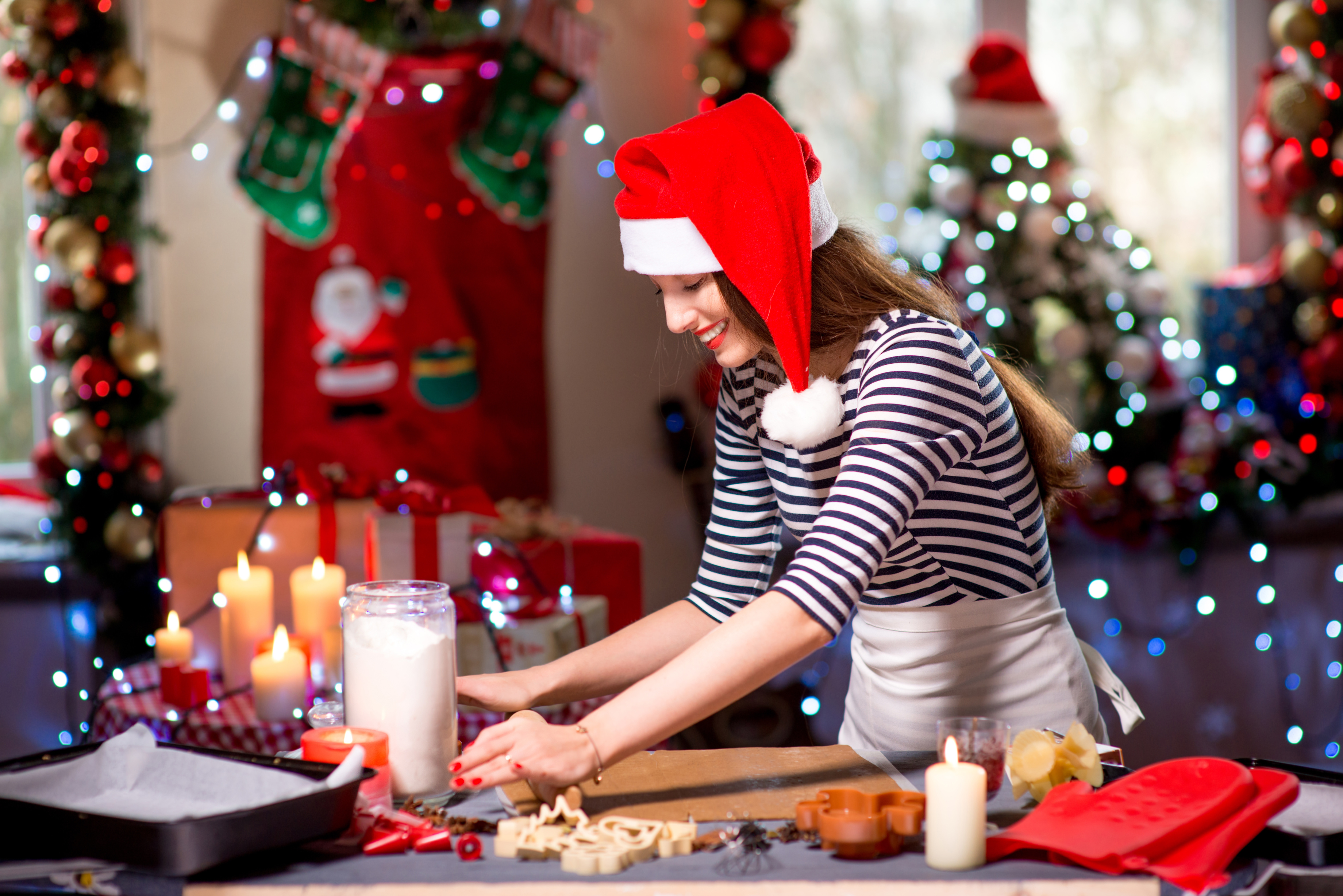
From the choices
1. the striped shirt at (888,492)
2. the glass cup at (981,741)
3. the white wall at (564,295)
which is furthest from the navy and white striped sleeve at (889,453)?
the white wall at (564,295)

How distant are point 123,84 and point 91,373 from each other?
681mm

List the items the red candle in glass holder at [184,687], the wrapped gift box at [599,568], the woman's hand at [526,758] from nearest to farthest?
the woman's hand at [526,758]
the red candle in glass holder at [184,687]
the wrapped gift box at [599,568]

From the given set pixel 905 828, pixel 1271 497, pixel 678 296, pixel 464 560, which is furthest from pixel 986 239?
pixel 905 828

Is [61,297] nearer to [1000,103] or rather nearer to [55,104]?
[55,104]

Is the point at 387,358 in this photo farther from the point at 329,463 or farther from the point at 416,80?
the point at 416,80

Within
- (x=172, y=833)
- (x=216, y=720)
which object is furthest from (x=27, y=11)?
(x=172, y=833)

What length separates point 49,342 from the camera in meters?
2.83

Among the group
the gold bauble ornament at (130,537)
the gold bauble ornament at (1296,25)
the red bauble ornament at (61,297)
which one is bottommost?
the gold bauble ornament at (130,537)

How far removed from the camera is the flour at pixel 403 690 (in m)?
1.10

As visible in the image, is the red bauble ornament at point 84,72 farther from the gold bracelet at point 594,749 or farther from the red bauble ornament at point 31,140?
the gold bracelet at point 594,749

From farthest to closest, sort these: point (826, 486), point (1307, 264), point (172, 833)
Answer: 1. point (1307, 264)
2. point (826, 486)
3. point (172, 833)

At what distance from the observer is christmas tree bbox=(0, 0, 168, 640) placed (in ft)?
9.02

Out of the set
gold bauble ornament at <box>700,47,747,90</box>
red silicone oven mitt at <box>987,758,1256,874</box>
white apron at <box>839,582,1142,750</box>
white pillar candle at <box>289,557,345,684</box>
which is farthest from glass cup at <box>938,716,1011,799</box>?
gold bauble ornament at <box>700,47,747,90</box>

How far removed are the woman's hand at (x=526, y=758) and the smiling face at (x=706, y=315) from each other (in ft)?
1.51
